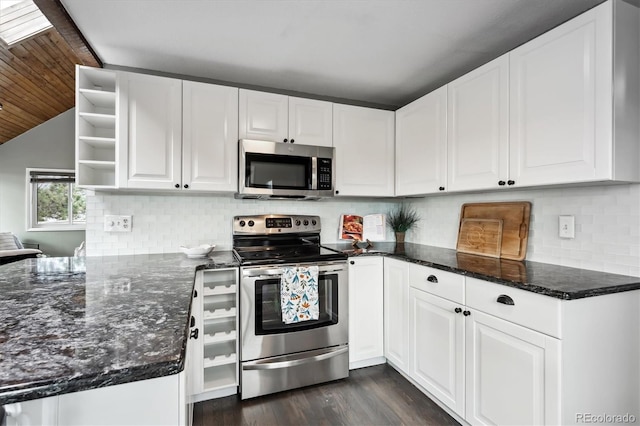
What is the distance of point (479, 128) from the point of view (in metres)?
1.92

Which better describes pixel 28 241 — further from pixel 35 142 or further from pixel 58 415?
pixel 58 415

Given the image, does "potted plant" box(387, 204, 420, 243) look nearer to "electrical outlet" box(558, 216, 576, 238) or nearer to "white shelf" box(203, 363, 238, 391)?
"electrical outlet" box(558, 216, 576, 238)

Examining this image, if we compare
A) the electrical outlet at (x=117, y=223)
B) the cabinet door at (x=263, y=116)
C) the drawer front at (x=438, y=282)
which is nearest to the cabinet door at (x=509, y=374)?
the drawer front at (x=438, y=282)

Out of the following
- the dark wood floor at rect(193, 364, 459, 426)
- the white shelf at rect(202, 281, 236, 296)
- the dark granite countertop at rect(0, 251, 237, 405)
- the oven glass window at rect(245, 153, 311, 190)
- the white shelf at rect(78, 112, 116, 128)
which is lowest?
the dark wood floor at rect(193, 364, 459, 426)

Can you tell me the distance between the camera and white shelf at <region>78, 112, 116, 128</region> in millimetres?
1986

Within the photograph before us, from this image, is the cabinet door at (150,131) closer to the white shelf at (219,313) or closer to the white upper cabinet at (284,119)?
the white upper cabinet at (284,119)

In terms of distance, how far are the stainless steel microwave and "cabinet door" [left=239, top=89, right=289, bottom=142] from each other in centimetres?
10

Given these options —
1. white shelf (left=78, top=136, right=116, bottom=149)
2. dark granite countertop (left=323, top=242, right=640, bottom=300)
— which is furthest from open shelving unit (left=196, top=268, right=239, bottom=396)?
dark granite countertop (left=323, top=242, right=640, bottom=300)

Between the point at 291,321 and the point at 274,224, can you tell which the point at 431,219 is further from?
the point at 291,321

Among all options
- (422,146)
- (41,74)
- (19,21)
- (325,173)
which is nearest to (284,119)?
(325,173)

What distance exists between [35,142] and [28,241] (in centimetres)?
184

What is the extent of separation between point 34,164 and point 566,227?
7895mm

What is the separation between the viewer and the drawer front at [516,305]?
4.06 ft

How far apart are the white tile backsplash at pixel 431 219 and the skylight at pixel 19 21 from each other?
7.00 feet
